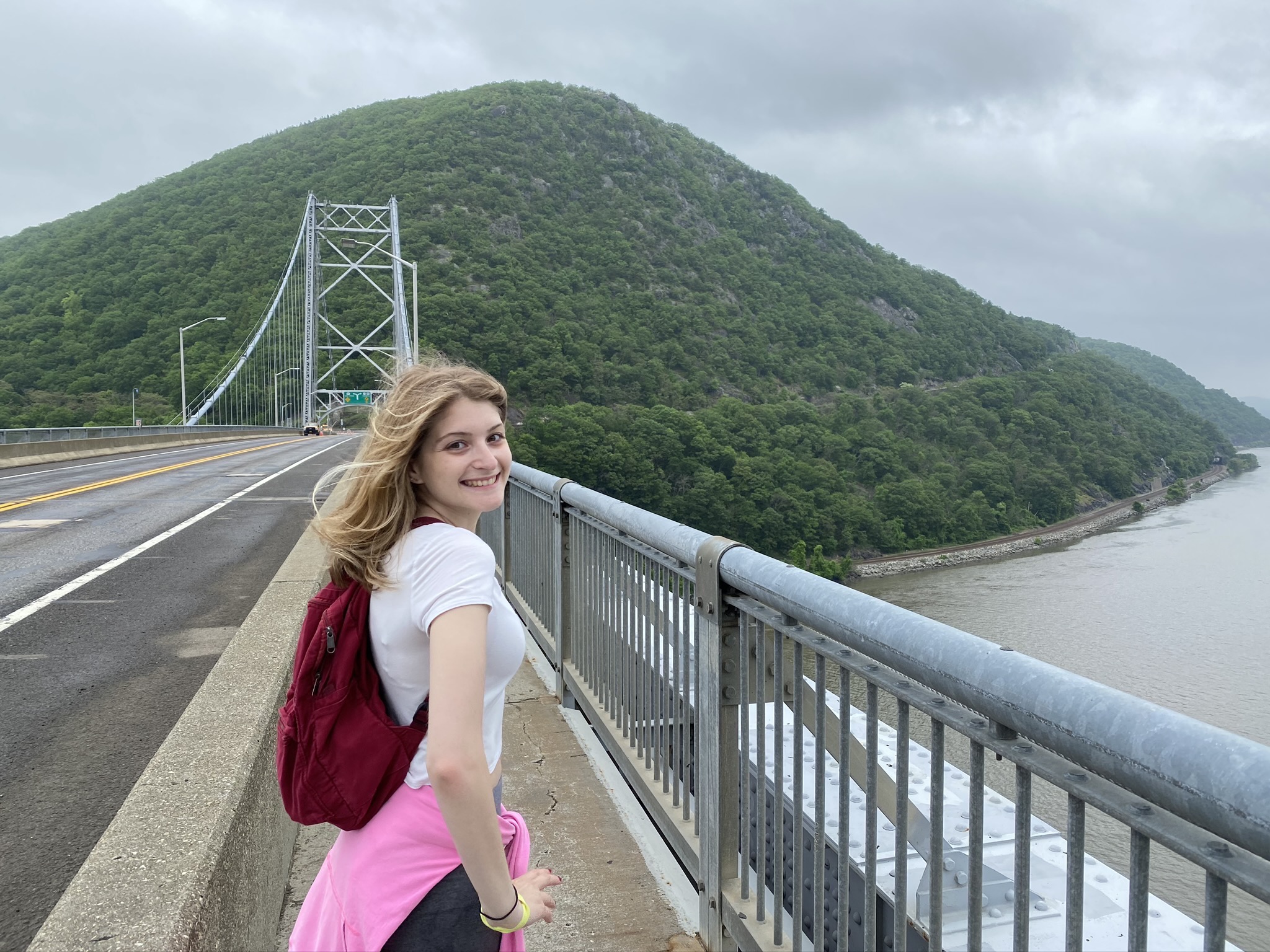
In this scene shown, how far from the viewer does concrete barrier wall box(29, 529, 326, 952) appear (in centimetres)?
179

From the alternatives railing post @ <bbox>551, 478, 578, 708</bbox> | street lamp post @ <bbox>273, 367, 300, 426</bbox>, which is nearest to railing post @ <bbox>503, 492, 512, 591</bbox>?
railing post @ <bbox>551, 478, 578, 708</bbox>

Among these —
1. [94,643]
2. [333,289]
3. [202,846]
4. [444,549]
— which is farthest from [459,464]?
[333,289]

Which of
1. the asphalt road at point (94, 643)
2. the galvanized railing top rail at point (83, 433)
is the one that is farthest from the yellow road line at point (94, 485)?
the galvanized railing top rail at point (83, 433)

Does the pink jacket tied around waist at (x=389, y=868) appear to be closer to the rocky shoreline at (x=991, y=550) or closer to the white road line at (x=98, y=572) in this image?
the white road line at (x=98, y=572)

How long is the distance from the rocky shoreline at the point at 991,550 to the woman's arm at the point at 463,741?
58767 mm

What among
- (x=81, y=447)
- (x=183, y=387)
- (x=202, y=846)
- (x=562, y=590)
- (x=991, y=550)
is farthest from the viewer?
(x=991, y=550)

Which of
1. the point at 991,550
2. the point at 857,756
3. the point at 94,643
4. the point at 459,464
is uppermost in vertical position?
the point at 459,464

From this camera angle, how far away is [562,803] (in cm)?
337

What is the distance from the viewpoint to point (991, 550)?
2613 inches

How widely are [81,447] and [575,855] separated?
83.5ft

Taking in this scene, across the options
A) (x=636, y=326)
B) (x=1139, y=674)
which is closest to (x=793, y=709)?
(x=1139, y=674)

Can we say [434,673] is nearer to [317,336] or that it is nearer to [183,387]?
[183,387]

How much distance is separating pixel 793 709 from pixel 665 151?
136 meters

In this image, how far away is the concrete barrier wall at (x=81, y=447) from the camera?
2034cm
